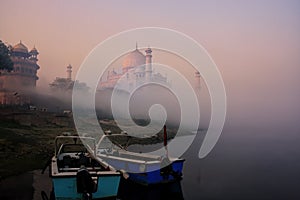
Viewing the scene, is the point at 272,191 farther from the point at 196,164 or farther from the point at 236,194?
the point at 196,164

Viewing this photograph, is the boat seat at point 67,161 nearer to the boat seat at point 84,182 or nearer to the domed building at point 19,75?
the boat seat at point 84,182

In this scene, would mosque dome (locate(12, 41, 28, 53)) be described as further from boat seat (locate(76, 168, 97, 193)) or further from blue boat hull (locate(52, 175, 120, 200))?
boat seat (locate(76, 168, 97, 193))

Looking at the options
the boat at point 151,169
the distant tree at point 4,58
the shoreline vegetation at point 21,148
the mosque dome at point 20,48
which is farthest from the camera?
the mosque dome at point 20,48

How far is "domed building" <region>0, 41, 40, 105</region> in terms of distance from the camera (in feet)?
245

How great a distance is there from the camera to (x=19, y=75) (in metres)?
84.0

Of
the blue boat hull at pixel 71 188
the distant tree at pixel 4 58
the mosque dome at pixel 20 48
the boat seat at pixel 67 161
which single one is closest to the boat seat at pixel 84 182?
the blue boat hull at pixel 71 188

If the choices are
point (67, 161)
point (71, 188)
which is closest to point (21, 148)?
point (67, 161)

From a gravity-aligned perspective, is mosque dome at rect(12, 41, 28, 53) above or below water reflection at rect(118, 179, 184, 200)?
above

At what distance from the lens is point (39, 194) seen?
15516 millimetres

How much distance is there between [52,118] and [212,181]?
138ft

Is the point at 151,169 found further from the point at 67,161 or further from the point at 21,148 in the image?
the point at 21,148

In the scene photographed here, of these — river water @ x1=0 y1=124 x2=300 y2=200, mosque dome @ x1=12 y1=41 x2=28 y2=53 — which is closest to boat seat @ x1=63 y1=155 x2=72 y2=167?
river water @ x1=0 y1=124 x2=300 y2=200

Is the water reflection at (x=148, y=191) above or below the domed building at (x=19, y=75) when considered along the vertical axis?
below

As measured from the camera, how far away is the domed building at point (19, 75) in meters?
74.6
